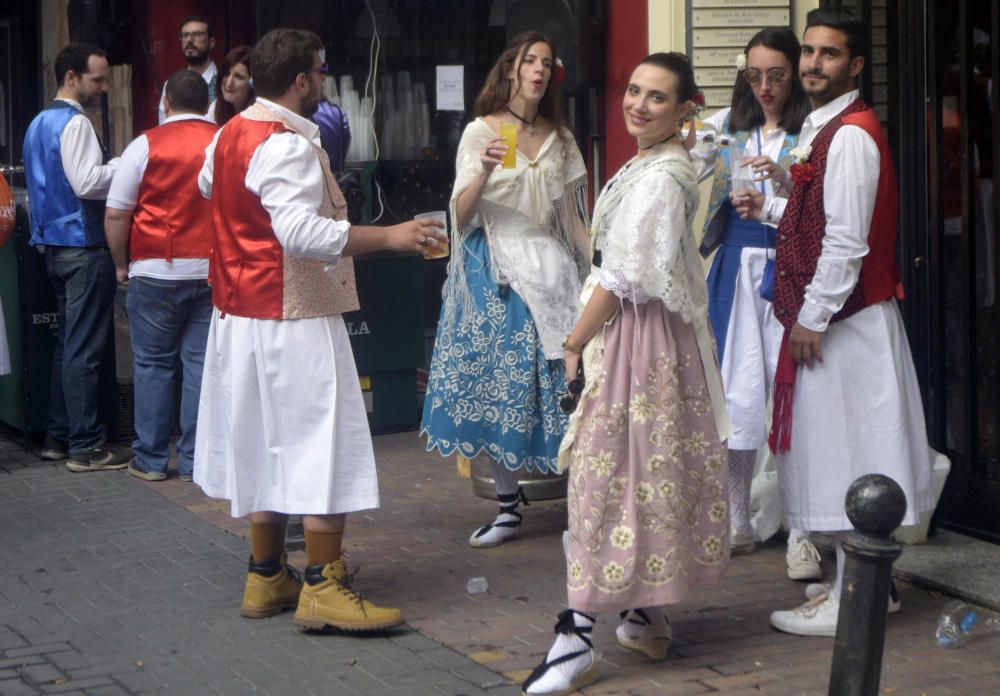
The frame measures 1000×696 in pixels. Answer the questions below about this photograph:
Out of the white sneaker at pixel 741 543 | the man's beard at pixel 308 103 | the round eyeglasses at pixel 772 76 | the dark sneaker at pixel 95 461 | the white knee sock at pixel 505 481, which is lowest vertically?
the white sneaker at pixel 741 543

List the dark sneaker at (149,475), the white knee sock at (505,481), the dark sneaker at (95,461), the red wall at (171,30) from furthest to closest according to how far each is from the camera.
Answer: the red wall at (171,30) < the dark sneaker at (95,461) < the dark sneaker at (149,475) < the white knee sock at (505,481)

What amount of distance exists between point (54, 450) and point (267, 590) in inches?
132

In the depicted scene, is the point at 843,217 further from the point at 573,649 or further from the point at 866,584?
the point at 866,584

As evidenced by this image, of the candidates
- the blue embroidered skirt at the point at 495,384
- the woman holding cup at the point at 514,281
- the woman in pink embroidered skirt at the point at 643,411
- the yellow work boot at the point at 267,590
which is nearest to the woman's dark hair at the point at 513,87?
the woman holding cup at the point at 514,281

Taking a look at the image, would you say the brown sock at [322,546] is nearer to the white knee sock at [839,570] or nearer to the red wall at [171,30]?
the white knee sock at [839,570]

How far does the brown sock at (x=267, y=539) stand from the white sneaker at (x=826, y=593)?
74.5 inches

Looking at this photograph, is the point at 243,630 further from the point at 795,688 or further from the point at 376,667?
the point at 795,688

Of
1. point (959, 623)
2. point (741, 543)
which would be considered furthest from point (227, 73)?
point (959, 623)

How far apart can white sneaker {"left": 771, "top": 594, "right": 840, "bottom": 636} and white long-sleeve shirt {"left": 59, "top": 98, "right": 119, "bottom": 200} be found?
4354 mm

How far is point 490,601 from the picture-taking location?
579 cm

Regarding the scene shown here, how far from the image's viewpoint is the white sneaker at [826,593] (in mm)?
5543

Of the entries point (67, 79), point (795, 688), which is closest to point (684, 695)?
point (795, 688)

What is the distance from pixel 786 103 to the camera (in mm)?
5984

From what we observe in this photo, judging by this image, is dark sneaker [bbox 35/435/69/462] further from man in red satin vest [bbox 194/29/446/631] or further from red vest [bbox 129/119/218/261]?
man in red satin vest [bbox 194/29/446/631]
